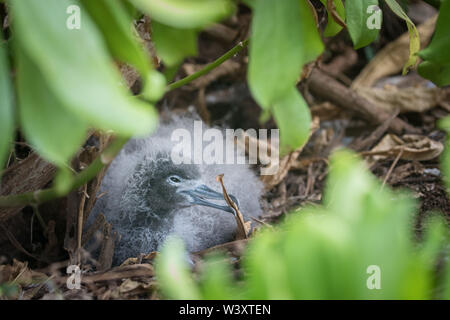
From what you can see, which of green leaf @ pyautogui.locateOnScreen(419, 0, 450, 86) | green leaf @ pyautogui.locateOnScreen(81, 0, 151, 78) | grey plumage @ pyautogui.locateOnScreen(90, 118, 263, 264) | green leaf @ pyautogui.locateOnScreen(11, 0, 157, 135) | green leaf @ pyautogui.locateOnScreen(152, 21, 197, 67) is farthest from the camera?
grey plumage @ pyautogui.locateOnScreen(90, 118, 263, 264)

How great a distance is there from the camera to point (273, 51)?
2.92ft

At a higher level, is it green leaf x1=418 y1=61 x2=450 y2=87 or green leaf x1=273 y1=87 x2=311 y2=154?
green leaf x1=418 y1=61 x2=450 y2=87

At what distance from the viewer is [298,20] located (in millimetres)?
932

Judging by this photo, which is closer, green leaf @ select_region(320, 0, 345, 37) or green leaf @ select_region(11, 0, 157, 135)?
green leaf @ select_region(11, 0, 157, 135)

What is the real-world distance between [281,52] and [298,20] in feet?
0.27

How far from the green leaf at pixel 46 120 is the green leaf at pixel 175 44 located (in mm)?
243

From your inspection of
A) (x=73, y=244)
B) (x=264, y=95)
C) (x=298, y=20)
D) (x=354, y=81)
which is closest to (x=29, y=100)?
(x=264, y=95)

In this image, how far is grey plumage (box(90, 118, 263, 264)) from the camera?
177cm

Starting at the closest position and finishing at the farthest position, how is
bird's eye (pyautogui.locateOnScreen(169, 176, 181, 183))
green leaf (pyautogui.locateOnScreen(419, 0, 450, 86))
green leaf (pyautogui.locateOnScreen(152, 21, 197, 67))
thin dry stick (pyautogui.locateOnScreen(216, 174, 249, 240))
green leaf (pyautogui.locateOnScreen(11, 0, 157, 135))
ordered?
green leaf (pyautogui.locateOnScreen(11, 0, 157, 135))
green leaf (pyautogui.locateOnScreen(152, 21, 197, 67))
green leaf (pyautogui.locateOnScreen(419, 0, 450, 86))
thin dry stick (pyautogui.locateOnScreen(216, 174, 249, 240))
bird's eye (pyautogui.locateOnScreen(169, 176, 181, 183))

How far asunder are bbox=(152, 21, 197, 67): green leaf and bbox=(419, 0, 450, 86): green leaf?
0.63 meters
